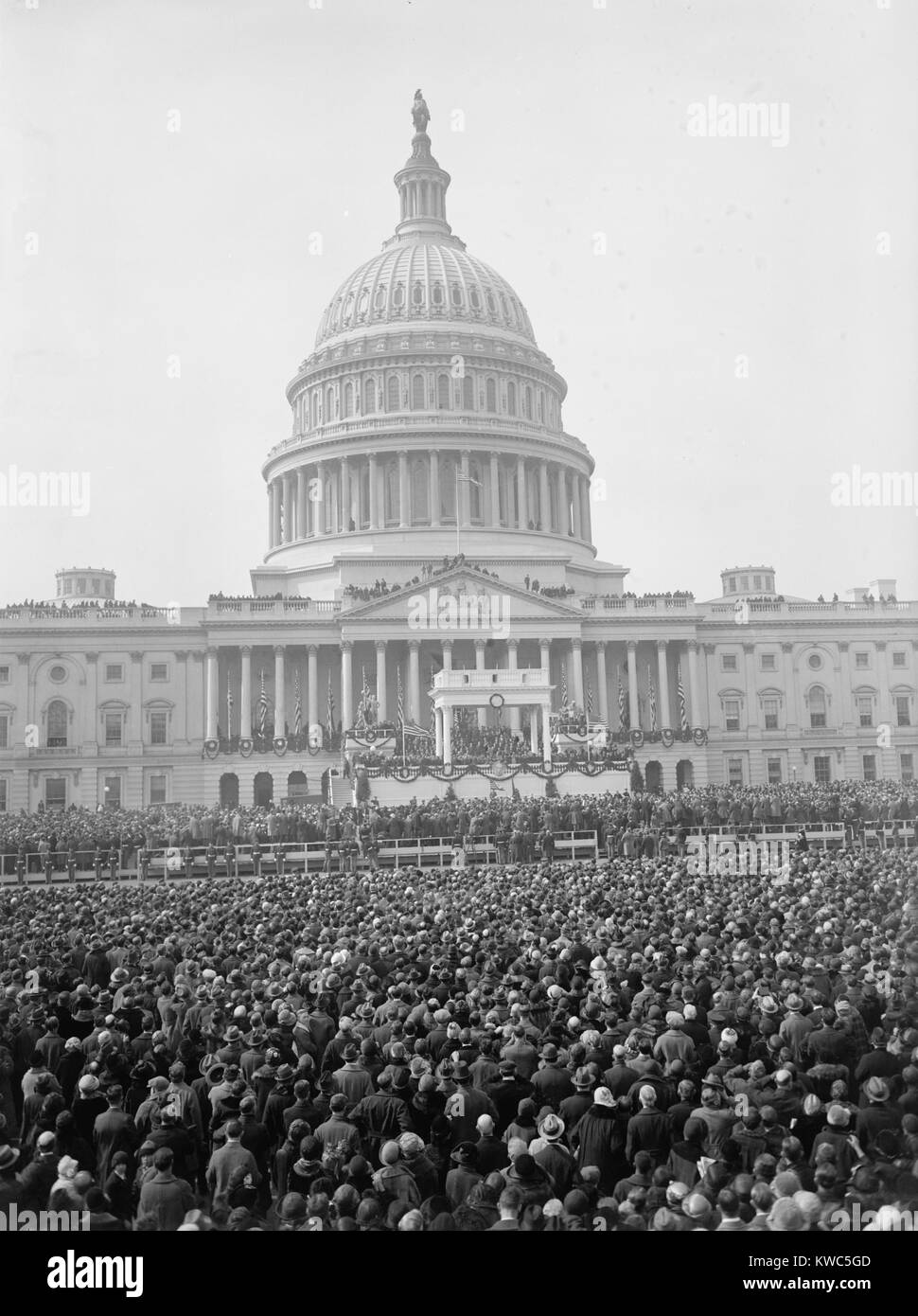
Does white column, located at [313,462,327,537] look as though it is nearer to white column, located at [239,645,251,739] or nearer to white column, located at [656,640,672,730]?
white column, located at [239,645,251,739]

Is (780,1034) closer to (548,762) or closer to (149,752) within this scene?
(548,762)

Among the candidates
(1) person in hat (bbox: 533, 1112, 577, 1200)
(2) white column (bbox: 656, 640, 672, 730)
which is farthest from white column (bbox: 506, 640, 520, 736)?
(1) person in hat (bbox: 533, 1112, 577, 1200)

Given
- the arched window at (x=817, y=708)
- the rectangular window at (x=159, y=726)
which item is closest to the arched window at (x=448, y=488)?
the rectangular window at (x=159, y=726)

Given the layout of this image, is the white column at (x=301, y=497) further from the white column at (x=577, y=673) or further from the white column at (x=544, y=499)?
the white column at (x=577, y=673)

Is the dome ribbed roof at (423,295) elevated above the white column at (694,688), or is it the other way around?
the dome ribbed roof at (423,295)

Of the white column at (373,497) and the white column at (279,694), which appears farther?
the white column at (373,497)

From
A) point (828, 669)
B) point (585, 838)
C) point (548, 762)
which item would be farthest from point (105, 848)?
point (828, 669)

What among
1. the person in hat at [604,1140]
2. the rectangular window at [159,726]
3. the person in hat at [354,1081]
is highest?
the rectangular window at [159,726]
